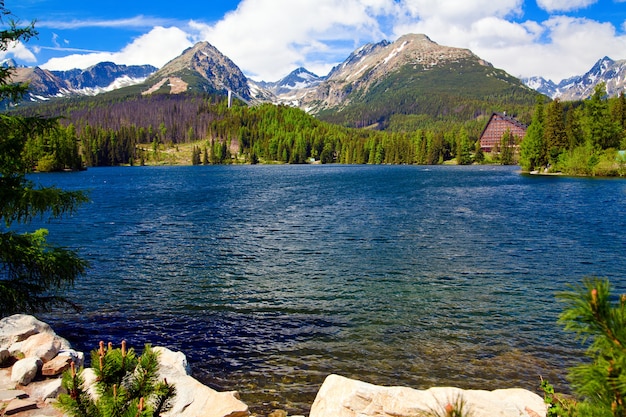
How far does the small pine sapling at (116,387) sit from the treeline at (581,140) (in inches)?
5209

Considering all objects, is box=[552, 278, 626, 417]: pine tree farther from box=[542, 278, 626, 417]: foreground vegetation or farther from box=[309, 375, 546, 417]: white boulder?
box=[309, 375, 546, 417]: white boulder

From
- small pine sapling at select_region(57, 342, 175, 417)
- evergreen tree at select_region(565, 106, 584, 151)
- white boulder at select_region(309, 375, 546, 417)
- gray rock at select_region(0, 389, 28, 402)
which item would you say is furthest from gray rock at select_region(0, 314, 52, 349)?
evergreen tree at select_region(565, 106, 584, 151)

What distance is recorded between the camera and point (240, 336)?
1991 cm

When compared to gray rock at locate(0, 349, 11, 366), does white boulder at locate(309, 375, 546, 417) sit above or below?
above

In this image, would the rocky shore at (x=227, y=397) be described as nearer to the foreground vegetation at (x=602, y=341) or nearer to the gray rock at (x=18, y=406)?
the gray rock at (x=18, y=406)

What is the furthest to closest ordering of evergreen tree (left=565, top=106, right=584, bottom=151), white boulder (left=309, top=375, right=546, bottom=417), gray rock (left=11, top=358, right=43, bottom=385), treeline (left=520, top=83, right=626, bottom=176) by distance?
evergreen tree (left=565, top=106, right=584, bottom=151)
treeline (left=520, top=83, right=626, bottom=176)
gray rock (left=11, top=358, right=43, bottom=385)
white boulder (left=309, top=375, right=546, bottom=417)

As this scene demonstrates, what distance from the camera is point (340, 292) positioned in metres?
25.8

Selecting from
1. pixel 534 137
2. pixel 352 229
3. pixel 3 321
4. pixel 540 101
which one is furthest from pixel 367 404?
pixel 540 101

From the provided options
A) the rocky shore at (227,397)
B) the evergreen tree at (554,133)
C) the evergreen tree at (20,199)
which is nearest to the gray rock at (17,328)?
the rocky shore at (227,397)

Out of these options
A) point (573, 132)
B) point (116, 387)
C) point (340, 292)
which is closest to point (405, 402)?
point (116, 387)

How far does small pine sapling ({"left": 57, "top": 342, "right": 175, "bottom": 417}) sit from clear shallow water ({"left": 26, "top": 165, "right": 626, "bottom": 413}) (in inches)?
394

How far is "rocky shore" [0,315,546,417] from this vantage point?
35.2ft

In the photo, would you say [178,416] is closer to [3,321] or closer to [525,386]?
[3,321]

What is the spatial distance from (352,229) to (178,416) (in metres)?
35.5
